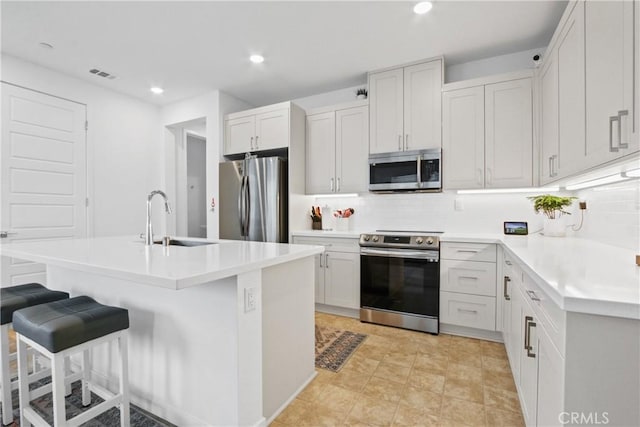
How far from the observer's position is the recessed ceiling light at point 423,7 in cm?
226

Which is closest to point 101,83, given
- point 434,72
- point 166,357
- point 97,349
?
point 97,349

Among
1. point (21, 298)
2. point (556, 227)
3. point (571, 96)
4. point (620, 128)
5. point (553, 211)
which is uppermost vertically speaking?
point (571, 96)

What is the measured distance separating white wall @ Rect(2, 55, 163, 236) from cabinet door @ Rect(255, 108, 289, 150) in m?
1.81

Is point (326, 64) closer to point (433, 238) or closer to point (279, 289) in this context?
point (433, 238)

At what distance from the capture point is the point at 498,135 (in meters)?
2.85

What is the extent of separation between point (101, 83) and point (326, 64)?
9.32 ft

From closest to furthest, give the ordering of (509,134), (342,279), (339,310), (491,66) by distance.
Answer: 1. (509,134)
2. (491,66)
3. (342,279)
4. (339,310)

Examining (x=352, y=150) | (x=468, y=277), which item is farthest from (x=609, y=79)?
(x=352, y=150)

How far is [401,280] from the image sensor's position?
9.53ft

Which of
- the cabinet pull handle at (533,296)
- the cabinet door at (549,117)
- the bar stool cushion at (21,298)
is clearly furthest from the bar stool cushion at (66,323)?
the cabinet door at (549,117)

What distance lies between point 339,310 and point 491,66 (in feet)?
10.1

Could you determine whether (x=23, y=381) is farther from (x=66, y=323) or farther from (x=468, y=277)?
(x=468, y=277)

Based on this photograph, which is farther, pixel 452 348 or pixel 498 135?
pixel 498 135

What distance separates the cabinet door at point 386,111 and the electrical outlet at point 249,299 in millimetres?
2403
